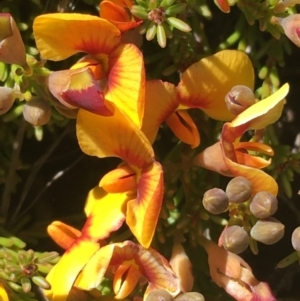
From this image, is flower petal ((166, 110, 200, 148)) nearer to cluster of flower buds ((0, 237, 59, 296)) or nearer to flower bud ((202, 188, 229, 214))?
flower bud ((202, 188, 229, 214))

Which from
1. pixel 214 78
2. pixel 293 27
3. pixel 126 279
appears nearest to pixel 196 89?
pixel 214 78

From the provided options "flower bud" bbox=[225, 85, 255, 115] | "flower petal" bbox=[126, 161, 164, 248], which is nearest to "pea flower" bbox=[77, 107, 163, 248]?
"flower petal" bbox=[126, 161, 164, 248]

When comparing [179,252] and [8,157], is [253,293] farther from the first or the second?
[8,157]

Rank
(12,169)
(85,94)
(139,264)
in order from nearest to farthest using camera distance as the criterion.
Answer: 1. (85,94)
2. (139,264)
3. (12,169)

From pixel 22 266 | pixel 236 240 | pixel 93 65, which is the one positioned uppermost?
pixel 93 65

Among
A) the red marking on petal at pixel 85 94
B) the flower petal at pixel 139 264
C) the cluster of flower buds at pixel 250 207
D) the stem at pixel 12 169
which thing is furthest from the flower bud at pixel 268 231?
the stem at pixel 12 169

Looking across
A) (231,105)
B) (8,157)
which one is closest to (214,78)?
(231,105)

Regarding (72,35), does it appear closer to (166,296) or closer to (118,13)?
(118,13)
